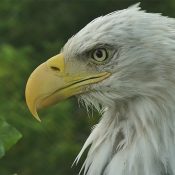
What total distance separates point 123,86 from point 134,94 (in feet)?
0.24

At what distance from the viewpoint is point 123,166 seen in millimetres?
5098

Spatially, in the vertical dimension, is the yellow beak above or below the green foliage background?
above

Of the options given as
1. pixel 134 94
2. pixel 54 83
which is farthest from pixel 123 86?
pixel 54 83

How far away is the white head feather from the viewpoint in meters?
5.07

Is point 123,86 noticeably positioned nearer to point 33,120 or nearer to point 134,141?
point 134,141

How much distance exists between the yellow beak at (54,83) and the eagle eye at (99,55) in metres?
0.08

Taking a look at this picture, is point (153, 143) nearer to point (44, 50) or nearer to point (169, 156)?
point (169, 156)

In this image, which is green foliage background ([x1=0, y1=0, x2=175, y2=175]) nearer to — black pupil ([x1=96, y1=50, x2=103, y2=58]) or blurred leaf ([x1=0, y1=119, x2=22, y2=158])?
black pupil ([x1=96, y1=50, x2=103, y2=58])

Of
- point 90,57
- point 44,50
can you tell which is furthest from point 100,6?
point 90,57

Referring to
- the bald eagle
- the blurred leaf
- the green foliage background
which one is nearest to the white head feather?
the bald eagle

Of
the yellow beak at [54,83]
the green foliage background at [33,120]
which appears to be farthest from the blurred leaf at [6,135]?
the green foliage background at [33,120]

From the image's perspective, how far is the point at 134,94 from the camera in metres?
5.21

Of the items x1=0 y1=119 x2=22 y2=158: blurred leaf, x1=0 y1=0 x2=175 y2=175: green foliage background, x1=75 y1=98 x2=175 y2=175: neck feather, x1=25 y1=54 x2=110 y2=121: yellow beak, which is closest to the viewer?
x1=0 y1=119 x2=22 y2=158: blurred leaf

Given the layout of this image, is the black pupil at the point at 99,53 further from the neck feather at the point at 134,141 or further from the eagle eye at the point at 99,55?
the neck feather at the point at 134,141
